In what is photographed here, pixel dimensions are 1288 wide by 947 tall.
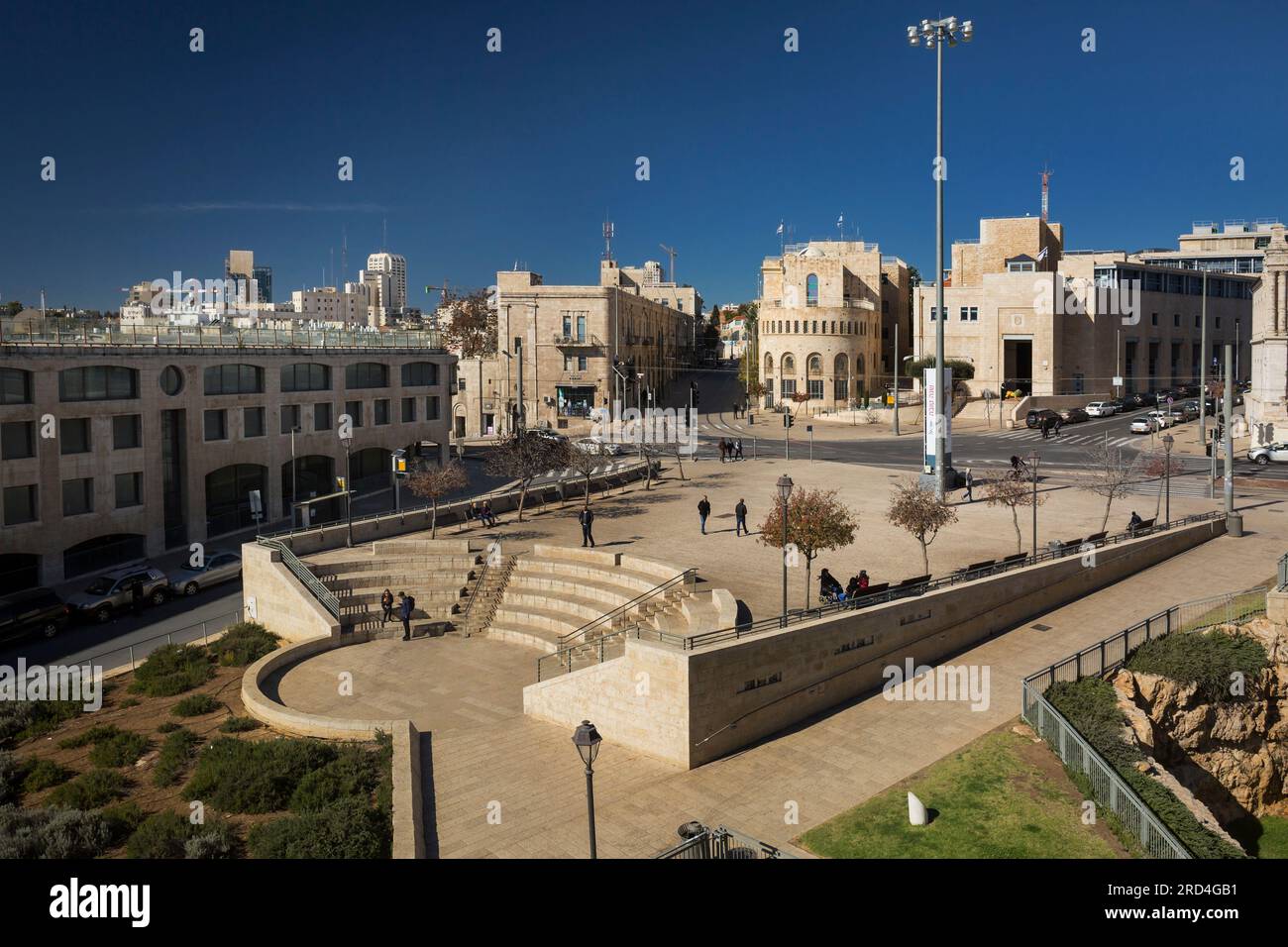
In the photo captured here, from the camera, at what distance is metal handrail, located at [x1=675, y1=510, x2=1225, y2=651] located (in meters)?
17.8

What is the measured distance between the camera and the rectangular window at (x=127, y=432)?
117 ft

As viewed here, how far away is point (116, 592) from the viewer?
29734mm

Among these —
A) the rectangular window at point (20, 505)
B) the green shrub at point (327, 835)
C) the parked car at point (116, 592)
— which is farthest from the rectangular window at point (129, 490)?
the green shrub at point (327, 835)

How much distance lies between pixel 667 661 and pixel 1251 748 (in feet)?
49.2

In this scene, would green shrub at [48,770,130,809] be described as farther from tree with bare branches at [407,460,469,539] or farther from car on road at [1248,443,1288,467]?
car on road at [1248,443,1288,467]

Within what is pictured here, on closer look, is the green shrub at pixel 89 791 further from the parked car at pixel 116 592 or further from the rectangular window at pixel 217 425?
the rectangular window at pixel 217 425

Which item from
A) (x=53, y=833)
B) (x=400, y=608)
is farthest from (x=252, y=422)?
(x=53, y=833)

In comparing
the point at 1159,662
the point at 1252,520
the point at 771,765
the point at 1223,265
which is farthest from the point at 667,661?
the point at 1223,265

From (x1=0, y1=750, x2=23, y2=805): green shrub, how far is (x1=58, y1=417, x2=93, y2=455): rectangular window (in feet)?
61.7

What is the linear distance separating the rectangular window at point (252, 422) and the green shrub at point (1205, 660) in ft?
113

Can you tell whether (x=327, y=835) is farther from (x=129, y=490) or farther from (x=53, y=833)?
(x=129, y=490)

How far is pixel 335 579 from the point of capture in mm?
26984
